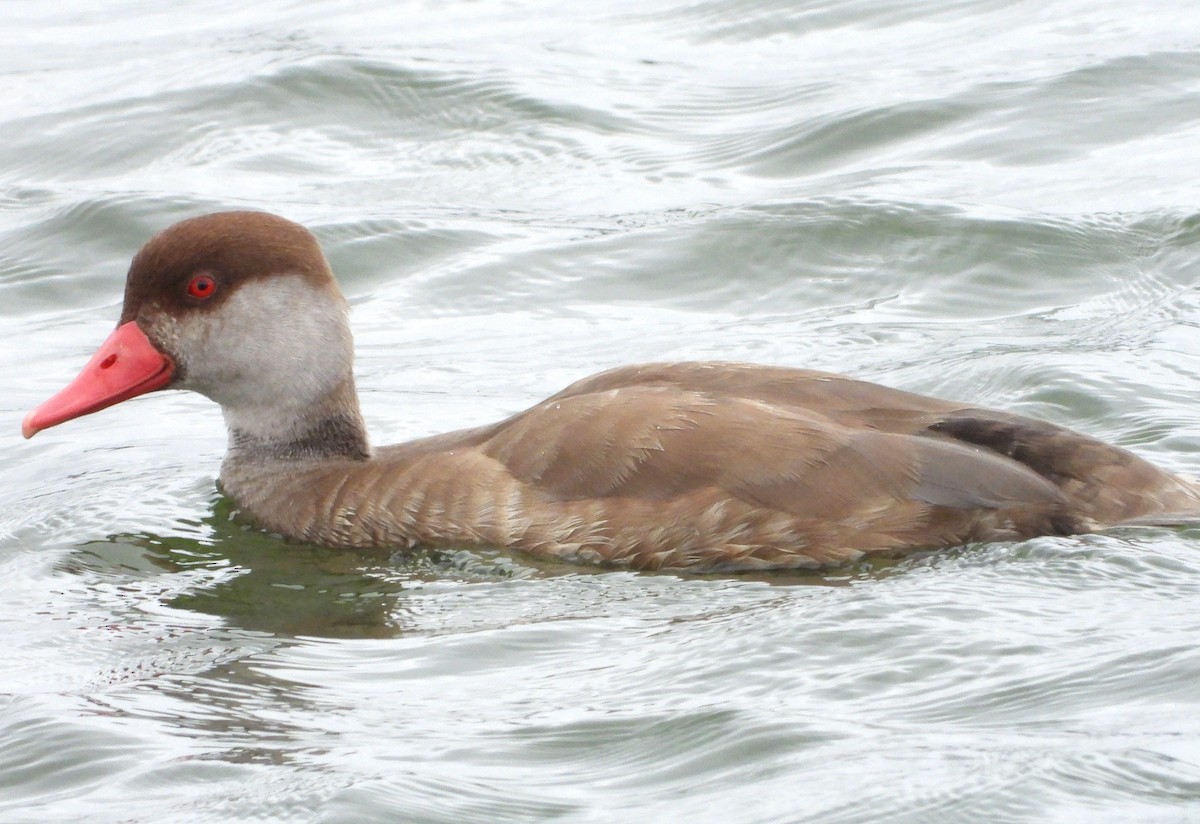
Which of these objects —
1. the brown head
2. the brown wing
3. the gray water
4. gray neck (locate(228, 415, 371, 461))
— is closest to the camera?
the gray water

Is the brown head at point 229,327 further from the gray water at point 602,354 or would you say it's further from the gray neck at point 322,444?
the gray water at point 602,354

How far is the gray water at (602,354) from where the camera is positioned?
15.4 feet

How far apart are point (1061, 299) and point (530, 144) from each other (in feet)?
12.3

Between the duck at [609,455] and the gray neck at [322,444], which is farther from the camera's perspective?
the gray neck at [322,444]

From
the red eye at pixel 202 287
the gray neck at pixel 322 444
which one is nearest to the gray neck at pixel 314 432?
the gray neck at pixel 322 444

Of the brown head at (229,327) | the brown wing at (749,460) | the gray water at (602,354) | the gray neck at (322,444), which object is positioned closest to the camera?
the gray water at (602,354)

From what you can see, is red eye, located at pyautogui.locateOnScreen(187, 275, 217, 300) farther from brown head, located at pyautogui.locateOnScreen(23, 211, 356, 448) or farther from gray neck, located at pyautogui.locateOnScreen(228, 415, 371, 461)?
gray neck, located at pyautogui.locateOnScreen(228, 415, 371, 461)

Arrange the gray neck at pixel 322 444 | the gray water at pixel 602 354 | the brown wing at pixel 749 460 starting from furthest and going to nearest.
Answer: the gray neck at pixel 322 444, the brown wing at pixel 749 460, the gray water at pixel 602 354

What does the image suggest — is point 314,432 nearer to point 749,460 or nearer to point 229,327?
→ point 229,327

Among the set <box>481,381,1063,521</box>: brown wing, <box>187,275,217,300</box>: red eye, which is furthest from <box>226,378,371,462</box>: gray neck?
<box>481,381,1063,521</box>: brown wing

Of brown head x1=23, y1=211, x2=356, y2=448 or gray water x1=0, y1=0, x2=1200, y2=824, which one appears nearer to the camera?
gray water x1=0, y1=0, x2=1200, y2=824

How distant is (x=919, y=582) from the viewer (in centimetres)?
571

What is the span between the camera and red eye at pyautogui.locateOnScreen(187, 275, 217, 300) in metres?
6.86

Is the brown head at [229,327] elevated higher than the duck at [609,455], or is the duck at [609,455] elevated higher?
the brown head at [229,327]
